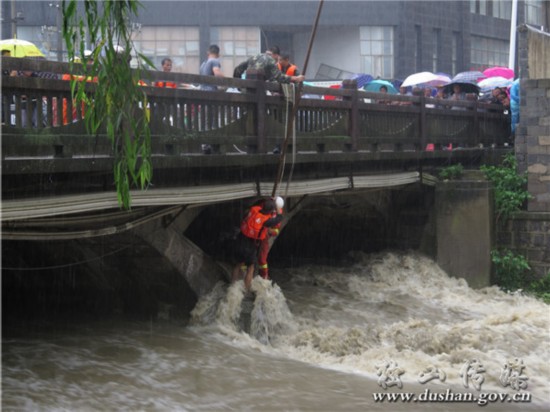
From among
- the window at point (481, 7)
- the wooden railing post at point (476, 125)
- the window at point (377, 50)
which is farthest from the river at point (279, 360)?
the window at point (481, 7)

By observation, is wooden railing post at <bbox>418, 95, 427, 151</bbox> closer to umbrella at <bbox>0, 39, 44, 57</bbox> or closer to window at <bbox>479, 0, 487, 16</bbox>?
umbrella at <bbox>0, 39, 44, 57</bbox>

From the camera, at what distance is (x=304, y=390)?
916cm

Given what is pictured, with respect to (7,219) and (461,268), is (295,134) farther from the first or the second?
(461,268)

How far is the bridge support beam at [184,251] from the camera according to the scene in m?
10.5

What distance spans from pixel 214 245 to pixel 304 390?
3.65m

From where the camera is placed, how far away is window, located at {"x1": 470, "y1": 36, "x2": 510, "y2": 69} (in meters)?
36.5

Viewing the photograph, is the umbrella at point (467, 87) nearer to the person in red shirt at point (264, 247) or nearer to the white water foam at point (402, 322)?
the white water foam at point (402, 322)

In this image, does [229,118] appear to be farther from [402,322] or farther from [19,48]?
[19,48]

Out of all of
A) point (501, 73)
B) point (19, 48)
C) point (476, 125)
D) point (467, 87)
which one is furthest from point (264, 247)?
point (501, 73)

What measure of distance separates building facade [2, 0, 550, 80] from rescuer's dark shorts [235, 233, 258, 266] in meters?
16.5

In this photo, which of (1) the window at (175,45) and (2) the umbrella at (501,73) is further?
(1) the window at (175,45)

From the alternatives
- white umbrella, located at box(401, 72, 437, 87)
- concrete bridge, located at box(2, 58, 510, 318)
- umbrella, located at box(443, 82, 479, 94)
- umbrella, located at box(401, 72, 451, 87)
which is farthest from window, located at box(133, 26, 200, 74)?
concrete bridge, located at box(2, 58, 510, 318)

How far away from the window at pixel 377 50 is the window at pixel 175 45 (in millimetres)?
5963

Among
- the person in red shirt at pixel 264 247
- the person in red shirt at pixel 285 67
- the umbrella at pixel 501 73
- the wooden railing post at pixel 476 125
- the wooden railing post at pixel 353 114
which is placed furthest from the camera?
the umbrella at pixel 501 73
